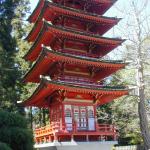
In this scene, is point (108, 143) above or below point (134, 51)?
below

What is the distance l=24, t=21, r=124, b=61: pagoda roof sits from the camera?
22141 millimetres

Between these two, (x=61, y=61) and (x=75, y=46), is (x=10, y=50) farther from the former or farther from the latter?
(x=61, y=61)

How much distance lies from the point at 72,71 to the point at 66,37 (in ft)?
8.08

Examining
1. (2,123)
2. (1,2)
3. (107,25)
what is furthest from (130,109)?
(1,2)

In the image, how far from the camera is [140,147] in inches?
1155

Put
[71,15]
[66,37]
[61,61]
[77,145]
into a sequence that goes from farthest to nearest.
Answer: [71,15], [66,37], [61,61], [77,145]

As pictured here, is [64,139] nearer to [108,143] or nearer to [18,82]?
[108,143]

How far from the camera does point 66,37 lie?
2306 centimetres

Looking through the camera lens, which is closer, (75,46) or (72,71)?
(72,71)

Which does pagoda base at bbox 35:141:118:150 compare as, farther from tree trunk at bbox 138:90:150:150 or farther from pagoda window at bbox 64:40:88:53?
pagoda window at bbox 64:40:88:53

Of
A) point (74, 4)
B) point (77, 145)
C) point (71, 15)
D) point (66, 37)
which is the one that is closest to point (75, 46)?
point (66, 37)

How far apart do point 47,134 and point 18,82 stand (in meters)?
12.3

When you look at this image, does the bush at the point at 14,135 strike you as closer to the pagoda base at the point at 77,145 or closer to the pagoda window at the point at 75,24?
the pagoda base at the point at 77,145

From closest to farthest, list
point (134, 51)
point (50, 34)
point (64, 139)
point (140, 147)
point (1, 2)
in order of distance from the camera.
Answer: point (64, 139) < point (50, 34) < point (134, 51) < point (140, 147) < point (1, 2)
